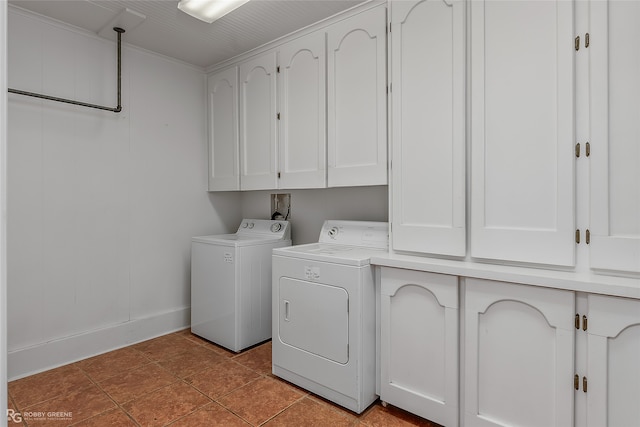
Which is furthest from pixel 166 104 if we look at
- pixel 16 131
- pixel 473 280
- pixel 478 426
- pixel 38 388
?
pixel 478 426

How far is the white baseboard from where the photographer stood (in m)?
2.34

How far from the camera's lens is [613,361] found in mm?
1333

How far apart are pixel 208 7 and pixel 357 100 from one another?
1085 millimetres

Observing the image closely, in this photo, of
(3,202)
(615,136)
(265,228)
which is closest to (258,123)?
(265,228)

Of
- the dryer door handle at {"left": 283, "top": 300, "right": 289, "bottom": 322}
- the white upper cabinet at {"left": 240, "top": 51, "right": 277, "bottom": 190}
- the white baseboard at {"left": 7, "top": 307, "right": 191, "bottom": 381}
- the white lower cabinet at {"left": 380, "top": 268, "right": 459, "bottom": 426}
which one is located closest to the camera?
the white lower cabinet at {"left": 380, "top": 268, "right": 459, "bottom": 426}

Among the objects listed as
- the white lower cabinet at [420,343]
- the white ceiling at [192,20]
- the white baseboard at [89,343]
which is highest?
the white ceiling at [192,20]

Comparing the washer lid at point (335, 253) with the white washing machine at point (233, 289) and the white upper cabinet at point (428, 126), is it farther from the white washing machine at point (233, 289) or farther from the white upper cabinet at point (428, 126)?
the white washing machine at point (233, 289)

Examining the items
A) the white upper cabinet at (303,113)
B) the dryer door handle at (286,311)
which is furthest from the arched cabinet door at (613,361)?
the white upper cabinet at (303,113)

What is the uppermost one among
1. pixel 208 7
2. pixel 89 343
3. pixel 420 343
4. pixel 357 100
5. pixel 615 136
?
pixel 208 7

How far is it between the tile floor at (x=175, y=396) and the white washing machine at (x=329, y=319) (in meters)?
0.12

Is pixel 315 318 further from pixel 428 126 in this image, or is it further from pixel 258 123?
pixel 258 123

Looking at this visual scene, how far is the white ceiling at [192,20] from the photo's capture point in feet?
7.34

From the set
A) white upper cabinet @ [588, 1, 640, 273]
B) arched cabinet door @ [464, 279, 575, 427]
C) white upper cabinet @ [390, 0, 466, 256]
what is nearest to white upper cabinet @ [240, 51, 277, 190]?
white upper cabinet @ [390, 0, 466, 256]

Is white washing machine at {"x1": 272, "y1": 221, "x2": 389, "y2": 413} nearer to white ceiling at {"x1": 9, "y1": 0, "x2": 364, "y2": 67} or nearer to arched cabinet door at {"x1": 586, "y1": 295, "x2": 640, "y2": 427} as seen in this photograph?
arched cabinet door at {"x1": 586, "y1": 295, "x2": 640, "y2": 427}
